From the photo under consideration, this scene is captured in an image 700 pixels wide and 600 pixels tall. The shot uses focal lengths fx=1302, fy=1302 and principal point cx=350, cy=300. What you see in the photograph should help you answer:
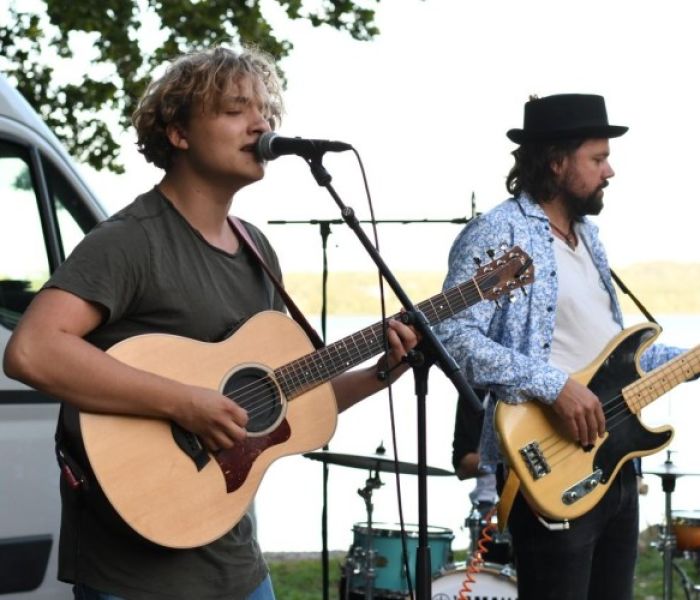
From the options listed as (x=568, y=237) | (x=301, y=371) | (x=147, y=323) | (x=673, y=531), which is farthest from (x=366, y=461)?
(x=147, y=323)

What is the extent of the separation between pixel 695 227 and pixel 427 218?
84.5ft

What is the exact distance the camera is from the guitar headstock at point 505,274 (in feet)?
11.8

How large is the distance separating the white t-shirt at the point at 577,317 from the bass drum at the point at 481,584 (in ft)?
6.36

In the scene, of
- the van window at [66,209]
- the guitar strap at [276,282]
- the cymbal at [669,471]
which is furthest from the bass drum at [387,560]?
the guitar strap at [276,282]

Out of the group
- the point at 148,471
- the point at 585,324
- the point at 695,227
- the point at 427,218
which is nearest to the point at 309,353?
the point at 148,471

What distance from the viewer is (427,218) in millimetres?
6445

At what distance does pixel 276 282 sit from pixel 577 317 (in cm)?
111

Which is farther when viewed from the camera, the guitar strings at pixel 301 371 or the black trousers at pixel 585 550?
the black trousers at pixel 585 550

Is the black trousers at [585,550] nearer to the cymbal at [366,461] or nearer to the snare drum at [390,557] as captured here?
the cymbal at [366,461]

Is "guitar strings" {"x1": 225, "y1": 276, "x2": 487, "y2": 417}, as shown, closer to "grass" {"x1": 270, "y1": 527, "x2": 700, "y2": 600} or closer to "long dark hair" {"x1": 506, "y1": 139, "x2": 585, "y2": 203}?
"long dark hair" {"x1": 506, "y1": 139, "x2": 585, "y2": 203}

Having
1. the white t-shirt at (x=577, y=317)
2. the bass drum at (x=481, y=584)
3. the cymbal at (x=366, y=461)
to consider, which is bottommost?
the bass drum at (x=481, y=584)

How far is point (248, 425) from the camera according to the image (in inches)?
126

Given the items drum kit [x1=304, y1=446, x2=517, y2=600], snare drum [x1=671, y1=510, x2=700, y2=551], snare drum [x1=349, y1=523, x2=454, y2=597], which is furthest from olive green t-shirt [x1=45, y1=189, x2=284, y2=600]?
snare drum [x1=671, y1=510, x2=700, y2=551]

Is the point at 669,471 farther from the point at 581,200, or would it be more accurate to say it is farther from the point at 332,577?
the point at 332,577
